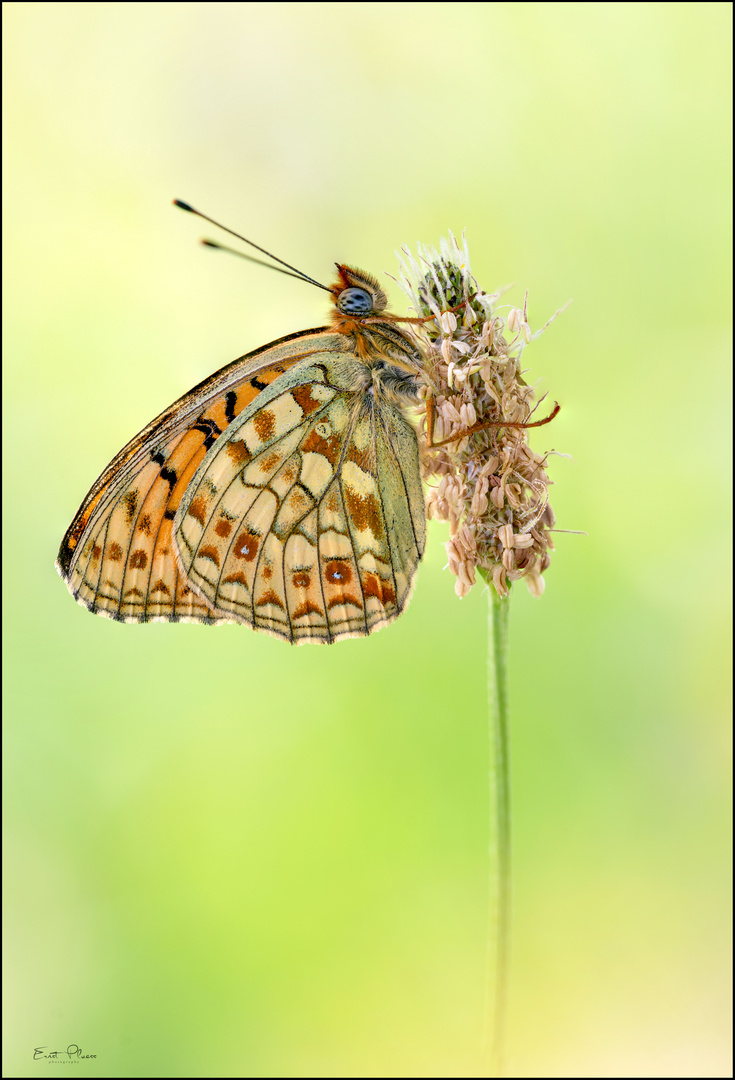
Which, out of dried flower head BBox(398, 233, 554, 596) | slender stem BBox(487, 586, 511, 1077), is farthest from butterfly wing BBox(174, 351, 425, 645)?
slender stem BBox(487, 586, 511, 1077)

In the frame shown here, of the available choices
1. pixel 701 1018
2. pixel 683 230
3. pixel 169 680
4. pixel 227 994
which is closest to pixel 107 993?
pixel 227 994

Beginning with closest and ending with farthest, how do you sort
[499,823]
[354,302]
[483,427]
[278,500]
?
[499,823]
[483,427]
[354,302]
[278,500]

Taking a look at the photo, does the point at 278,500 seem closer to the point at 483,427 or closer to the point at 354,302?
the point at 354,302

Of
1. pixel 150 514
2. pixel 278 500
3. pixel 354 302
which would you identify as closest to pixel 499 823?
pixel 278 500

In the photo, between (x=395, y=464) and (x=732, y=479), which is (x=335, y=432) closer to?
(x=395, y=464)

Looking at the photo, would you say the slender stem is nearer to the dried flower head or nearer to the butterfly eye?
the dried flower head

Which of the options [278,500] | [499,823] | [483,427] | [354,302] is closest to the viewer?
[499,823]

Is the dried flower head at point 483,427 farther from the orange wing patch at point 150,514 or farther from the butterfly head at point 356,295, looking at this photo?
the orange wing patch at point 150,514
